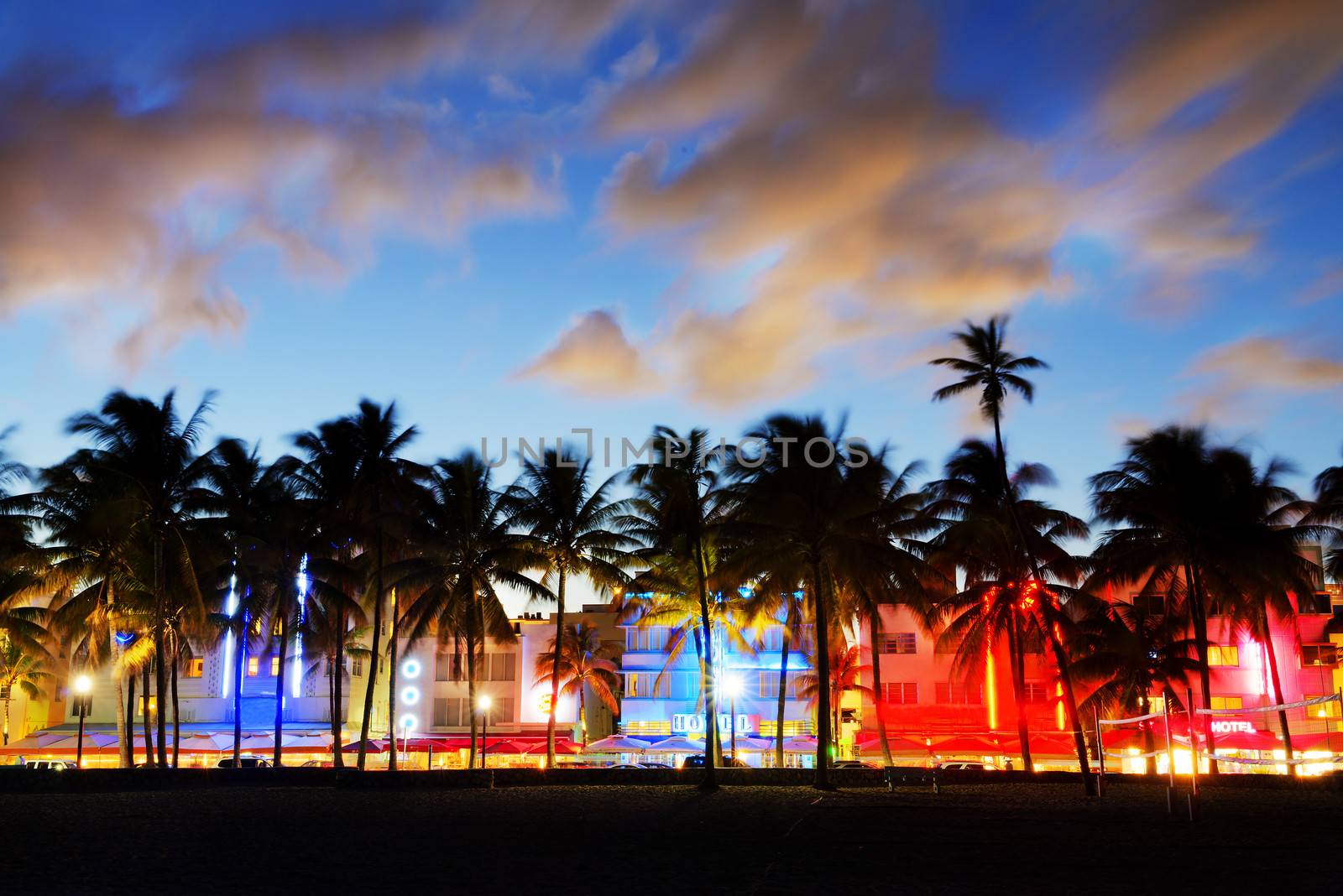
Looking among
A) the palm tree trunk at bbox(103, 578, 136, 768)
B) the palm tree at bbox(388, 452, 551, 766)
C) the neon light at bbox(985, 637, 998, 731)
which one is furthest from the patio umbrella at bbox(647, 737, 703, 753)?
the palm tree trunk at bbox(103, 578, 136, 768)

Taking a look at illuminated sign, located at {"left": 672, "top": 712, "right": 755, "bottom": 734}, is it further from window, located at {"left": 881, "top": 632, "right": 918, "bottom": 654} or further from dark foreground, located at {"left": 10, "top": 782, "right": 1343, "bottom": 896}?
dark foreground, located at {"left": 10, "top": 782, "right": 1343, "bottom": 896}

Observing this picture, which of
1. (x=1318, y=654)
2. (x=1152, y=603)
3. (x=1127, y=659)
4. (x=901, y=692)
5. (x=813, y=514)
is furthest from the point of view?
(x=901, y=692)

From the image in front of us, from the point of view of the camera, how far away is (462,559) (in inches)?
1693

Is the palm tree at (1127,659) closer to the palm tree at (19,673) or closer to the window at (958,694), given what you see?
the window at (958,694)

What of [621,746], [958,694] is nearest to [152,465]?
[621,746]

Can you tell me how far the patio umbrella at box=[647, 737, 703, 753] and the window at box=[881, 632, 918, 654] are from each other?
1288 cm

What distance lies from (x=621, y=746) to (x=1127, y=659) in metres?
22.9

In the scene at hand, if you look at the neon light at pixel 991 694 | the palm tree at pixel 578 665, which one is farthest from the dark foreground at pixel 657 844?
the palm tree at pixel 578 665

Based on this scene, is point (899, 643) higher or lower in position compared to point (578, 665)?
higher

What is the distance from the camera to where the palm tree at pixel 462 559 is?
42.3m

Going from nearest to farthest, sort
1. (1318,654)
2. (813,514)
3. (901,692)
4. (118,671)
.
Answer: (813,514)
(118,671)
(1318,654)
(901,692)

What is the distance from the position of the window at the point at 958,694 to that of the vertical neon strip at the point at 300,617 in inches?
1226

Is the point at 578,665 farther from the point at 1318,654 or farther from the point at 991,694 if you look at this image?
the point at 1318,654

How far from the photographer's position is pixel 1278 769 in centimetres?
4822
